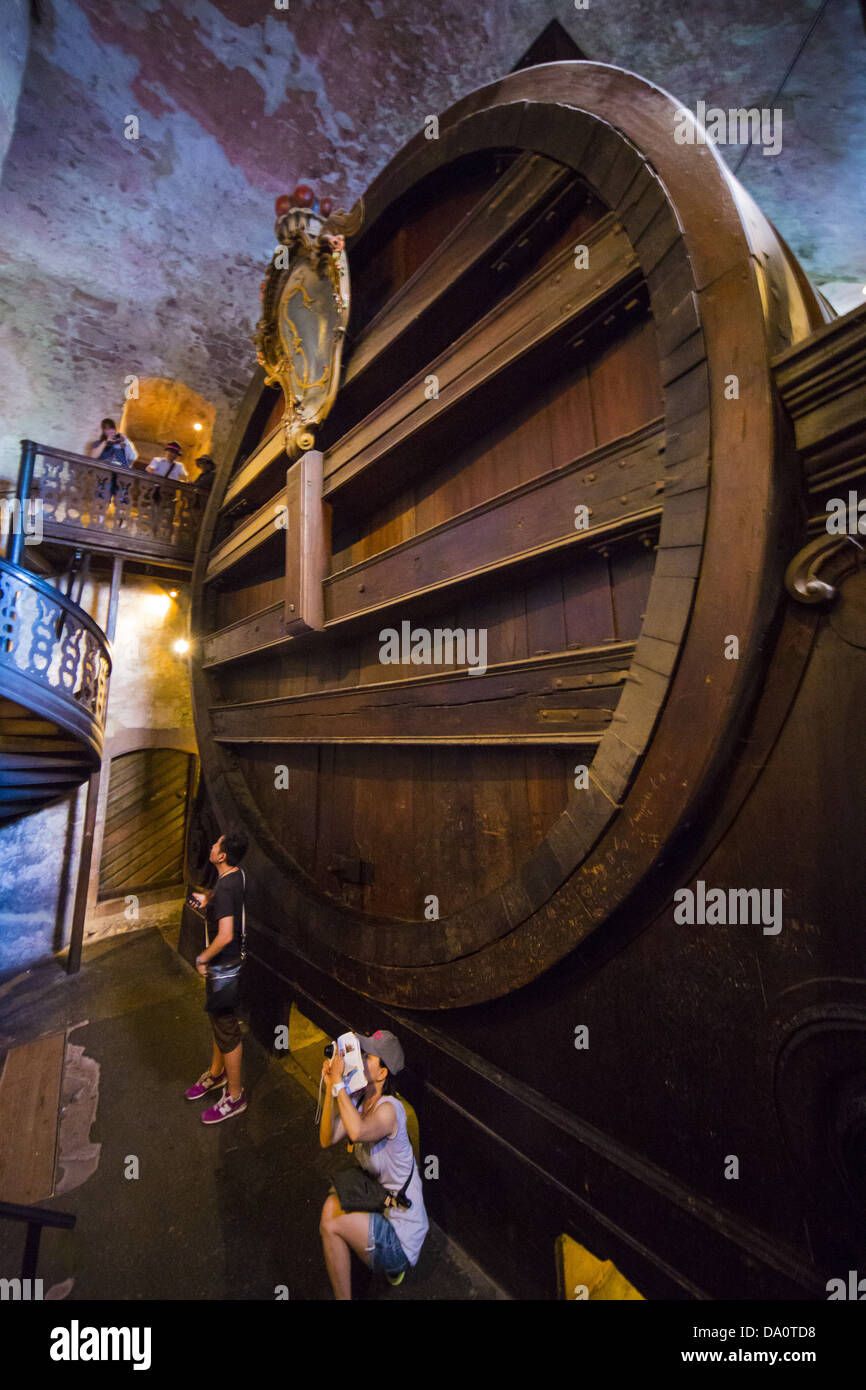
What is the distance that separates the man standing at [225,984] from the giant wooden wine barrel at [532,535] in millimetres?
200

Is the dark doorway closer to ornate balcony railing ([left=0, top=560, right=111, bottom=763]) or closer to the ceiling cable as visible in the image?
ornate balcony railing ([left=0, top=560, right=111, bottom=763])

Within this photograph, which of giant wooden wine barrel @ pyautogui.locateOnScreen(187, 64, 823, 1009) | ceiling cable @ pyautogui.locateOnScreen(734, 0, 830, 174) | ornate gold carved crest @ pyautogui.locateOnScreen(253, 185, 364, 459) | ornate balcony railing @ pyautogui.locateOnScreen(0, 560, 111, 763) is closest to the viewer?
giant wooden wine barrel @ pyautogui.locateOnScreen(187, 64, 823, 1009)

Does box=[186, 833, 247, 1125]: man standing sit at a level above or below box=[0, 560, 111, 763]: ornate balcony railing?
below

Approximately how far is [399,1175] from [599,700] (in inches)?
80.8

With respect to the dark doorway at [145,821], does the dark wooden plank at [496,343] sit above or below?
above

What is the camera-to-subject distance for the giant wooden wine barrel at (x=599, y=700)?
1.17m

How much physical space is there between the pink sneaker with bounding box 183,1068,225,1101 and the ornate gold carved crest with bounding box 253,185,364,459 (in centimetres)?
398

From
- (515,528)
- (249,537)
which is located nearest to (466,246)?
(515,528)

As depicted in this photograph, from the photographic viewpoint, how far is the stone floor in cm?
197

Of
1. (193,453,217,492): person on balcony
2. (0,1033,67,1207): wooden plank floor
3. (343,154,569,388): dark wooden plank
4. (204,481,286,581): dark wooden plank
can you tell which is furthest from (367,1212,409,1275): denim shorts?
(193,453,217,492): person on balcony

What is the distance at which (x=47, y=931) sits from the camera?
620 cm

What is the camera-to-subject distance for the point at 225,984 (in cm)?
304

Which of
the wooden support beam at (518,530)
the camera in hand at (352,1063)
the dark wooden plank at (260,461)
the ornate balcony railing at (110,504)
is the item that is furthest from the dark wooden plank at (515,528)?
the ornate balcony railing at (110,504)

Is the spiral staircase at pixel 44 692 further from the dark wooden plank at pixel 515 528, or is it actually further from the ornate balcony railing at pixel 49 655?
the dark wooden plank at pixel 515 528
